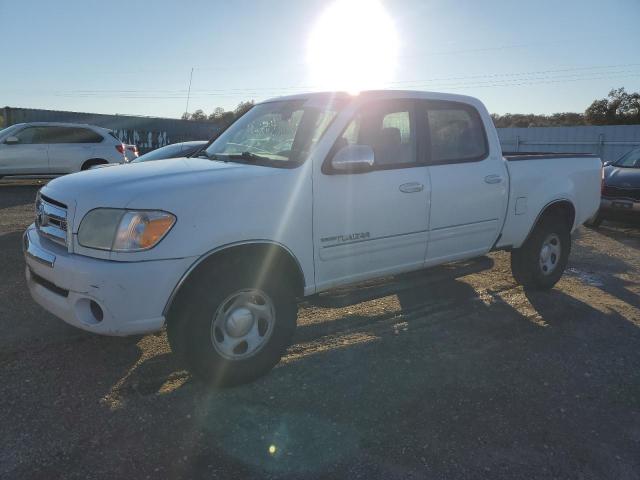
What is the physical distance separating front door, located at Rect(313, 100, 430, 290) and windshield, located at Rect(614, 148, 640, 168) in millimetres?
7903

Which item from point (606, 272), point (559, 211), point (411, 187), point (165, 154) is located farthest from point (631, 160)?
point (165, 154)

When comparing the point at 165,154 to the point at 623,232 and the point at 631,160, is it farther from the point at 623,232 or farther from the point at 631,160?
the point at 631,160

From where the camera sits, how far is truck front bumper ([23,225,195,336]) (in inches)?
113

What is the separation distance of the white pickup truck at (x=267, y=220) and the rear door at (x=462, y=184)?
1cm

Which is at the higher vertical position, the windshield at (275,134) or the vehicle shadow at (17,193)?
the windshield at (275,134)

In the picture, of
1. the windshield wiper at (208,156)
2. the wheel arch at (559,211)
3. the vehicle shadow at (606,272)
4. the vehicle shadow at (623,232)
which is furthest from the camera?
the vehicle shadow at (623,232)

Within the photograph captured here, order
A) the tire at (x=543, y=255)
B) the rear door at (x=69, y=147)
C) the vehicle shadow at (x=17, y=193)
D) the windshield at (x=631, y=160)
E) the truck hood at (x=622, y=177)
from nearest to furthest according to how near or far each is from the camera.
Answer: the tire at (x=543, y=255)
the truck hood at (x=622, y=177)
the windshield at (x=631, y=160)
the vehicle shadow at (x=17, y=193)
the rear door at (x=69, y=147)

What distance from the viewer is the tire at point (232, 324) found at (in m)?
3.09

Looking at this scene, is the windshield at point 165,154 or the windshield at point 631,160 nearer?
the windshield at point 165,154

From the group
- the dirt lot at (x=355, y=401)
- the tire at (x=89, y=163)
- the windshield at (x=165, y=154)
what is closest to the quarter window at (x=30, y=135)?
the tire at (x=89, y=163)

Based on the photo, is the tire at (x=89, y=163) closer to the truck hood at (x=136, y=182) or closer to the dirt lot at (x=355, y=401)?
the dirt lot at (x=355, y=401)

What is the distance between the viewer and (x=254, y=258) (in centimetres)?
327

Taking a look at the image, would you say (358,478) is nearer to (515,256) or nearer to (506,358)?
(506,358)

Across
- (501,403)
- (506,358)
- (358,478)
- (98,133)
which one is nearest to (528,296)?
(506,358)
